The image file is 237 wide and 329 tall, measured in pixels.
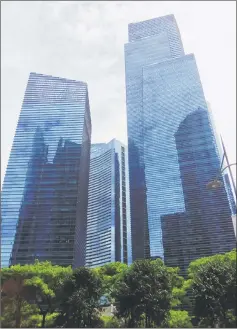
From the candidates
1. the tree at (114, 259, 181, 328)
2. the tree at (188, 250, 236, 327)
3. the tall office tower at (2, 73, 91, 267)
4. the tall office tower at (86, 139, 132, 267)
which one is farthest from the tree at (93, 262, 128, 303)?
the tall office tower at (86, 139, 132, 267)

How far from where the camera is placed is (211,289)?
33.4 meters

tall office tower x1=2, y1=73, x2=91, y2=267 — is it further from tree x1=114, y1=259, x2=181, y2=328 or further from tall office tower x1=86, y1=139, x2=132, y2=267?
tree x1=114, y1=259, x2=181, y2=328

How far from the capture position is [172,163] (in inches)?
4641

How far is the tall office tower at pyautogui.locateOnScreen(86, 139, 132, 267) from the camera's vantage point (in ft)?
490

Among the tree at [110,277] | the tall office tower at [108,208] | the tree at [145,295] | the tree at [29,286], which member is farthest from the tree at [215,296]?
the tall office tower at [108,208]

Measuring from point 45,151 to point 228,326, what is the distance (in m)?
102

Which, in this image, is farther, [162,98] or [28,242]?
[162,98]

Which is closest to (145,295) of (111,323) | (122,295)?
(122,295)

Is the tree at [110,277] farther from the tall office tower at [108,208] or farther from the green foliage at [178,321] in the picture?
the tall office tower at [108,208]

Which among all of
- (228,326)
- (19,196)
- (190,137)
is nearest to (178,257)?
(190,137)

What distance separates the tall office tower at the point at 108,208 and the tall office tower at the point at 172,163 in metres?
24.4

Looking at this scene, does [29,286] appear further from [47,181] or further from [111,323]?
[47,181]

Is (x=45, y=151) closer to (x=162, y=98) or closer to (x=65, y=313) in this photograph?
(x=162, y=98)

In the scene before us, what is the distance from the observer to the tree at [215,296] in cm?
3306
